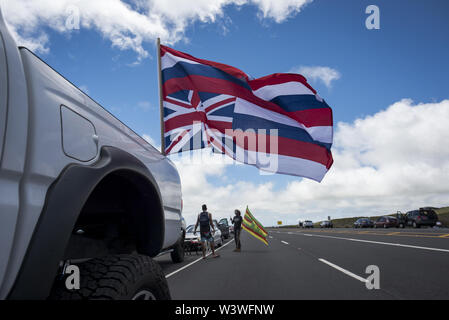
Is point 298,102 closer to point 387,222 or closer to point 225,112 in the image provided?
point 225,112

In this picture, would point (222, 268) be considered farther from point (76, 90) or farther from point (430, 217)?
point (430, 217)

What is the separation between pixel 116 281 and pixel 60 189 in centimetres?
61

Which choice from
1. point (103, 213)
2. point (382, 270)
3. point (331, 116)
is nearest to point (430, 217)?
point (382, 270)

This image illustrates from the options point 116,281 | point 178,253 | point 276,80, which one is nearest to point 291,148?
point 276,80

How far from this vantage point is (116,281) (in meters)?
1.88

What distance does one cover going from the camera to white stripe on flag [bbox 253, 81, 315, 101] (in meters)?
6.49

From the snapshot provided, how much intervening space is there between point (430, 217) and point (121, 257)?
1474 inches

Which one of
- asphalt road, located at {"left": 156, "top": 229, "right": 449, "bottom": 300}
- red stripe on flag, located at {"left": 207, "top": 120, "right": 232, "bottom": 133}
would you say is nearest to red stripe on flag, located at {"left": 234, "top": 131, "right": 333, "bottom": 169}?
red stripe on flag, located at {"left": 207, "top": 120, "right": 232, "bottom": 133}

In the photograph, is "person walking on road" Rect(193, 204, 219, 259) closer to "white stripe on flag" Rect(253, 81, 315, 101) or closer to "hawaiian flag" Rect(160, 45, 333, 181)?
"hawaiian flag" Rect(160, 45, 333, 181)

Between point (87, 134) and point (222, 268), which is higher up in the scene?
point (87, 134)

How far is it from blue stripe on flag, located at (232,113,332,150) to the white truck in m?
3.56

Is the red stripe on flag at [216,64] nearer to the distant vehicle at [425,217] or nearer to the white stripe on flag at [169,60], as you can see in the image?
the white stripe on flag at [169,60]
